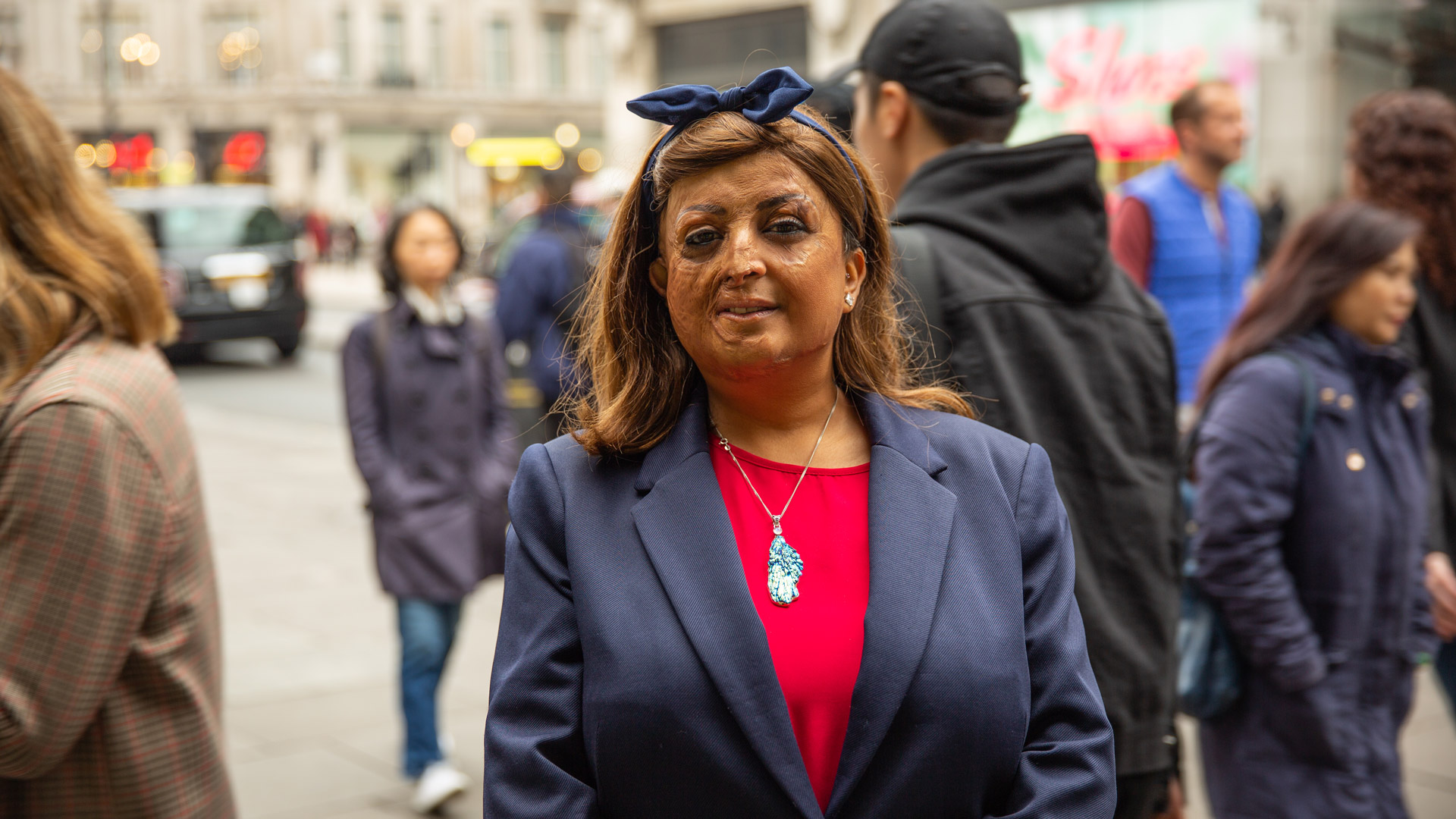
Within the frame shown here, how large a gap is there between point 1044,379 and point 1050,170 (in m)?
0.40

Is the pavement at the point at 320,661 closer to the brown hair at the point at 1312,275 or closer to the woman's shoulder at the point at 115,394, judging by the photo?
the brown hair at the point at 1312,275

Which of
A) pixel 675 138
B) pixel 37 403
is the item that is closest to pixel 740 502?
pixel 675 138

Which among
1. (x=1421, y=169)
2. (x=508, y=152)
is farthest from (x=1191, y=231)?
(x=508, y=152)

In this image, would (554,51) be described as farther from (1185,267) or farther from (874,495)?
(874,495)

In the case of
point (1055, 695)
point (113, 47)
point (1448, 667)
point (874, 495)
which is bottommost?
point (1448, 667)

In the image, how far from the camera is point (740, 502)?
1882 millimetres

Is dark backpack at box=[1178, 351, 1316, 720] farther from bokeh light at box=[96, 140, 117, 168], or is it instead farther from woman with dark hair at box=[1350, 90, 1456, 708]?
bokeh light at box=[96, 140, 117, 168]

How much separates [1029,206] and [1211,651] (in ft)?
4.19

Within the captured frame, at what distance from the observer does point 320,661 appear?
20.2ft

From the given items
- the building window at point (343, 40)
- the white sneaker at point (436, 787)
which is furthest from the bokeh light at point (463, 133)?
the white sneaker at point (436, 787)

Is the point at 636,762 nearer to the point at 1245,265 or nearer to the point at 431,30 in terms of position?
the point at 1245,265

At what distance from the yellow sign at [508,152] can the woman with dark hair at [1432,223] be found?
163ft

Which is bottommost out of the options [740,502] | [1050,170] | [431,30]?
[740,502]

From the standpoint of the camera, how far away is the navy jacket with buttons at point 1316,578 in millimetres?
3066
